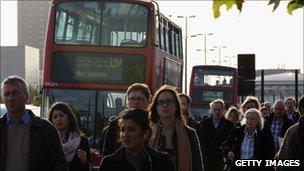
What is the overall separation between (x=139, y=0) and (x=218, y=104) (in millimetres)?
5715

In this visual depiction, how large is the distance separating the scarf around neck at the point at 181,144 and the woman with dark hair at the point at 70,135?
1194 mm

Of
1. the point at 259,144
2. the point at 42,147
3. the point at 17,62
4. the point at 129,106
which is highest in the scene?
the point at 17,62

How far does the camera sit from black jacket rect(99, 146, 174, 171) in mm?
3760

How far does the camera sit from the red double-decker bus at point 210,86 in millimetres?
27908

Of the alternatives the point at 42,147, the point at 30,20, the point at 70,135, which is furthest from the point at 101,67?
the point at 30,20

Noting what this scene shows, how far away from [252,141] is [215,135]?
1642mm

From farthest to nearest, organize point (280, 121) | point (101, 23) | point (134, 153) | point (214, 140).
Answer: point (101, 23) < point (280, 121) < point (214, 140) < point (134, 153)

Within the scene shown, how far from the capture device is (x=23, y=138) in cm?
468

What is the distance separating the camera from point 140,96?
5.68 metres

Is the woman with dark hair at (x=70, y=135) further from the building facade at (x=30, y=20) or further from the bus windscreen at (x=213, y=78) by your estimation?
the building facade at (x=30, y=20)

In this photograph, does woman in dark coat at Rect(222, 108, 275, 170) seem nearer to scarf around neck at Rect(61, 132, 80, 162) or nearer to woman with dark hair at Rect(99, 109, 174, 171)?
scarf around neck at Rect(61, 132, 80, 162)

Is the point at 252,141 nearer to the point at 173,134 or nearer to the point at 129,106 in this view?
the point at 129,106

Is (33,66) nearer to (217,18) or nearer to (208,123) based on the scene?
(208,123)

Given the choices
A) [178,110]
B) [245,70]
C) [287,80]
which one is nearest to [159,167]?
[178,110]
